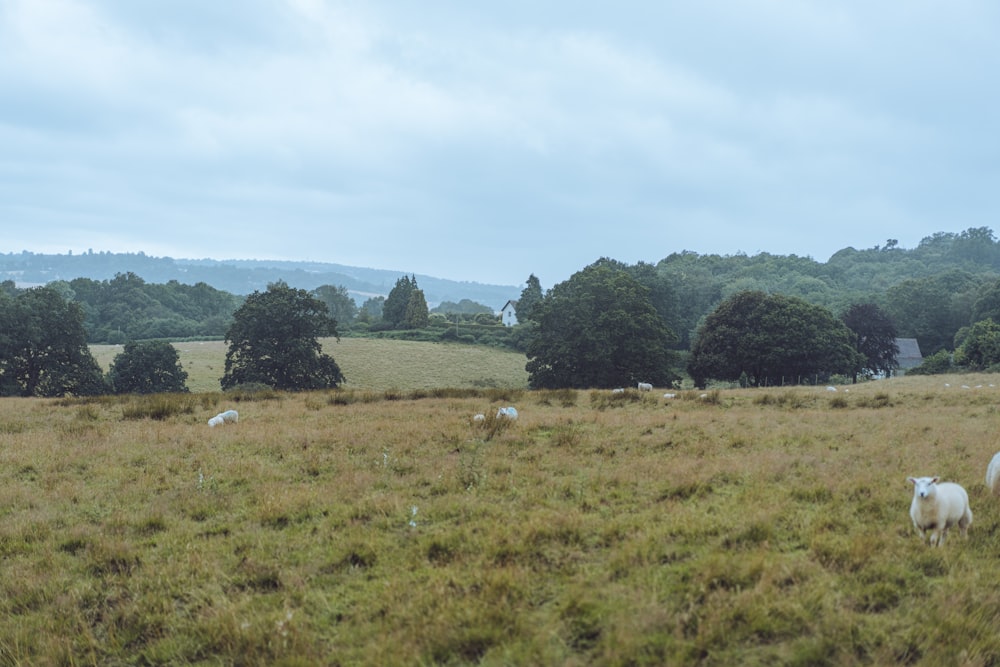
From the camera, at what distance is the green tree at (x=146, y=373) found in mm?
50688

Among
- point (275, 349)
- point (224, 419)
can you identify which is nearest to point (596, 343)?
point (275, 349)

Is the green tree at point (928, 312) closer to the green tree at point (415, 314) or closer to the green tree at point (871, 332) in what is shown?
the green tree at point (871, 332)

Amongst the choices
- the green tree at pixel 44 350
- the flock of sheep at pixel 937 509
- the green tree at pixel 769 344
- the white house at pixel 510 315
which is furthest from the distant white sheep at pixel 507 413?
the white house at pixel 510 315

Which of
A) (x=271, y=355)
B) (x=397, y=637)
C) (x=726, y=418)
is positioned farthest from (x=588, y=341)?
(x=397, y=637)

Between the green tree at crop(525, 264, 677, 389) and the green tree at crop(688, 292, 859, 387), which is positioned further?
the green tree at crop(525, 264, 677, 389)

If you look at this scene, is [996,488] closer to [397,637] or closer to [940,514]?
[940,514]

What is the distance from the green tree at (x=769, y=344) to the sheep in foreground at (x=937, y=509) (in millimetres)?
46848

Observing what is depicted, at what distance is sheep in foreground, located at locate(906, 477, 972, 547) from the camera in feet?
19.2

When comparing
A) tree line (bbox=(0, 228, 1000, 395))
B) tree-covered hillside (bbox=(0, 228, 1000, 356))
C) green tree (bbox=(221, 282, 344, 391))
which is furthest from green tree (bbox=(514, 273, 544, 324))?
green tree (bbox=(221, 282, 344, 391))

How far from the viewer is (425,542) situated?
645 cm

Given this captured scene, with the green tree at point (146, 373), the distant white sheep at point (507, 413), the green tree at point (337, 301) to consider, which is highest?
the green tree at point (337, 301)

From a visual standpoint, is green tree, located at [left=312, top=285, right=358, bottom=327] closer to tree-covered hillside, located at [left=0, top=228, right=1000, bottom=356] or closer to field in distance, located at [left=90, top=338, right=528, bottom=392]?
tree-covered hillside, located at [left=0, top=228, right=1000, bottom=356]

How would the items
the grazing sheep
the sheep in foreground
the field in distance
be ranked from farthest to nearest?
the field in distance, the grazing sheep, the sheep in foreground

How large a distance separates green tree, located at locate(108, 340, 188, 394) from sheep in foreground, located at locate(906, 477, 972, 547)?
5611cm
